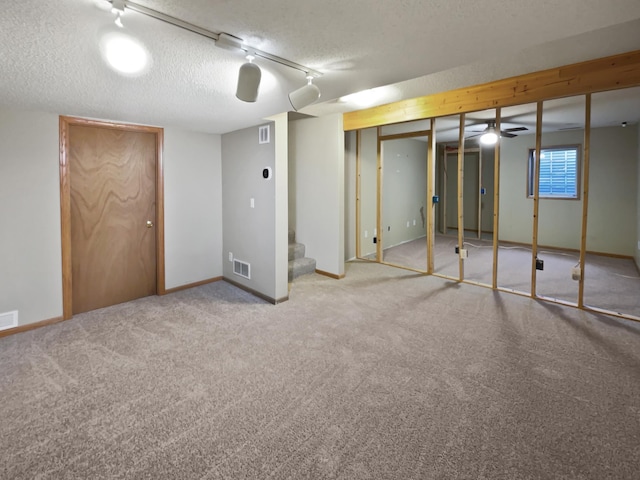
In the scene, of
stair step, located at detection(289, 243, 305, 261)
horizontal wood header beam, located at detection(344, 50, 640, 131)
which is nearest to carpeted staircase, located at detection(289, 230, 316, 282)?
stair step, located at detection(289, 243, 305, 261)

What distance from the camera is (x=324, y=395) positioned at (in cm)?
228

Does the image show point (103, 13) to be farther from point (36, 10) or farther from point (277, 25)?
point (277, 25)

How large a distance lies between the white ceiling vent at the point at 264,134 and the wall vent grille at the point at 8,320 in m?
2.93

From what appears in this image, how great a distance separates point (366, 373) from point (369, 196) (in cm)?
409

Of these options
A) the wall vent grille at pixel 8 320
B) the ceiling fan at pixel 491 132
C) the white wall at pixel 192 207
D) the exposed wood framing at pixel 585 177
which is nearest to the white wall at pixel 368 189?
the ceiling fan at pixel 491 132

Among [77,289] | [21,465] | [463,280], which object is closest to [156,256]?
[77,289]

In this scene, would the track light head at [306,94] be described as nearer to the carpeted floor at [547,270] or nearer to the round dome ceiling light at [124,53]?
the round dome ceiling light at [124,53]

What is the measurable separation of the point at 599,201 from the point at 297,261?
18.0 feet

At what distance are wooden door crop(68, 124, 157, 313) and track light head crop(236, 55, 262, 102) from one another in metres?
2.53

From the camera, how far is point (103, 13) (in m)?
1.50

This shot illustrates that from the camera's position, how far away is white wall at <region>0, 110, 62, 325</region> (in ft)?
10.2

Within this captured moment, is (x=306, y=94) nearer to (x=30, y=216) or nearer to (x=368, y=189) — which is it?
(x=30, y=216)

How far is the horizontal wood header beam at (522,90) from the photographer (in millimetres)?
3174

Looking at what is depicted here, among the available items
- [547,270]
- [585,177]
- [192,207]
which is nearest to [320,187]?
[192,207]
